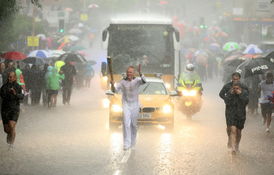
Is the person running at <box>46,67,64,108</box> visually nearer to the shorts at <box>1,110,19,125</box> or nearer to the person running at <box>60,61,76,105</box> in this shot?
the person running at <box>60,61,76,105</box>

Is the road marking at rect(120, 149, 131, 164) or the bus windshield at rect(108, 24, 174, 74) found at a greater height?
the bus windshield at rect(108, 24, 174, 74)

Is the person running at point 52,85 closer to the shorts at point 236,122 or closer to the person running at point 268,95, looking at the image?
the person running at point 268,95

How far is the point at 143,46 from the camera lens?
23969 millimetres

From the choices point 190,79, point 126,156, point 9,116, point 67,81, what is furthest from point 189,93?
point 9,116

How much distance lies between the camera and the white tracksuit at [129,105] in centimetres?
1278

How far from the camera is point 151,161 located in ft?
38.2

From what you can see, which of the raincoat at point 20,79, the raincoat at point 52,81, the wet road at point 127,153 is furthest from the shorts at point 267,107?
the raincoat at point 52,81

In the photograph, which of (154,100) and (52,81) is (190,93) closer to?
(154,100)

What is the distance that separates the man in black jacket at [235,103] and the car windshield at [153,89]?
4.64 m

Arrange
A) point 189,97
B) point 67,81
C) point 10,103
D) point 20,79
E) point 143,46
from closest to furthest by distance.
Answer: point 10,103 → point 189,97 → point 20,79 → point 143,46 → point 67,81

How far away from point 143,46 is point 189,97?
15.9ft

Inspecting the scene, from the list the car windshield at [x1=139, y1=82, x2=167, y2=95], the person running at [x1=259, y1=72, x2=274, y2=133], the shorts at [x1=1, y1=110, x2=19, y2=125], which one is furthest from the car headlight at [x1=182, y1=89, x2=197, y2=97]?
the shorts at [x1=1, y1=110, x2=19, y2=125]

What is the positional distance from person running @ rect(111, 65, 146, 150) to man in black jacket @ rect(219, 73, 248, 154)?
165cm

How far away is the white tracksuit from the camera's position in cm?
1278
